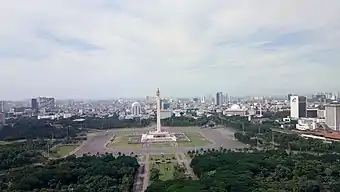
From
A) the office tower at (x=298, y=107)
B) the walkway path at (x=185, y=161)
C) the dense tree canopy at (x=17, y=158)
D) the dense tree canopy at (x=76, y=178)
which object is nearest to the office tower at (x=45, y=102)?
the office tower at (x=298, y=107)

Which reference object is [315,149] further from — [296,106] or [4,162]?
[296,106]

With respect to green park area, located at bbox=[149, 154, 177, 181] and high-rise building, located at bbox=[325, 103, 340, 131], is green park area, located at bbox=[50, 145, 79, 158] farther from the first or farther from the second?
high-rise building, located at bbox=[325, 103, 340, 131]

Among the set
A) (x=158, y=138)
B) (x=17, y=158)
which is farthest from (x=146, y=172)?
(x=158, y=138)

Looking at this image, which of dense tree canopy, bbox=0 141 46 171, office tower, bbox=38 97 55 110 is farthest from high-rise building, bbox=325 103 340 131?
office tower, bbox=38 97 55 110

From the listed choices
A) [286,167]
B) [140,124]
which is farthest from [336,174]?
[140,124]

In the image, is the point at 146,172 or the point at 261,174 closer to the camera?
the point at 261,174

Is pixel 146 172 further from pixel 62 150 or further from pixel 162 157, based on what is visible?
pixel 62 150

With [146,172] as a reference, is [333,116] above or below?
above
